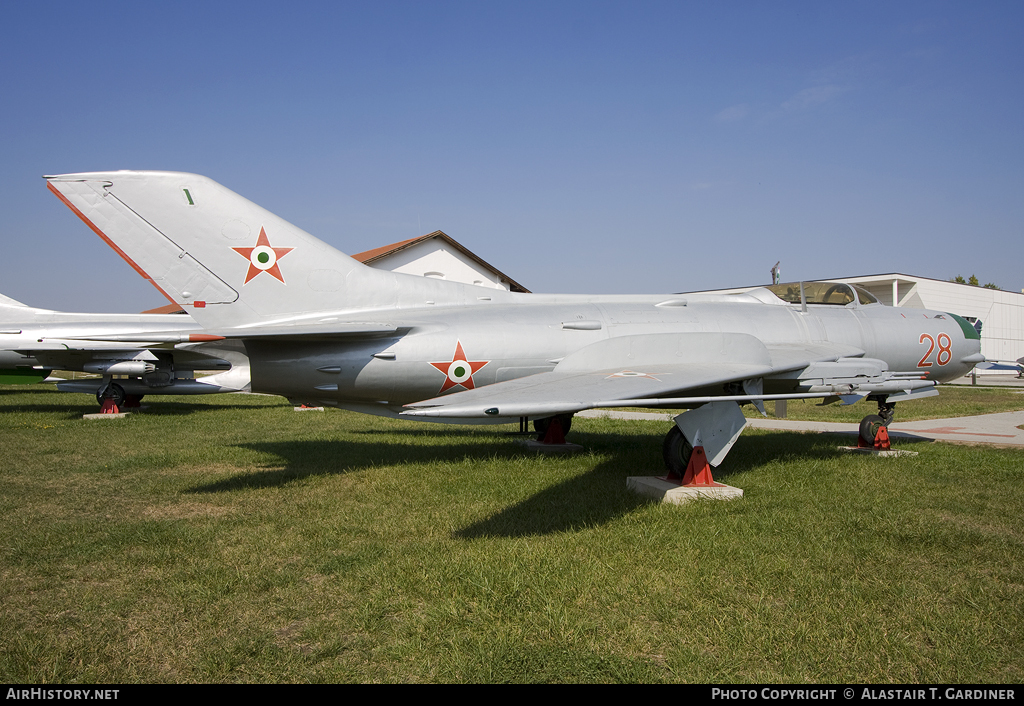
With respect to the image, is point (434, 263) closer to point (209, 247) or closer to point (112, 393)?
point (112, 393)

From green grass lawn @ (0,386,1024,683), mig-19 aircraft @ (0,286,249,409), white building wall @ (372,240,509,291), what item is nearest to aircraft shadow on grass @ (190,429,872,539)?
green grass lawn @ (0,386,1024,683)

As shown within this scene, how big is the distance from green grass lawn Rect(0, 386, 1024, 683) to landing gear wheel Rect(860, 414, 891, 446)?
809 millimetres

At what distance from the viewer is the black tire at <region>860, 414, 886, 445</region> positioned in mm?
10148

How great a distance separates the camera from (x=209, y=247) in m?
8.12

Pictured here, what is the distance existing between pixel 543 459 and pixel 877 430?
5.30 m

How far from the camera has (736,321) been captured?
9219mm

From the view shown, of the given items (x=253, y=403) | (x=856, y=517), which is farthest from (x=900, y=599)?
(x=253, y=403)

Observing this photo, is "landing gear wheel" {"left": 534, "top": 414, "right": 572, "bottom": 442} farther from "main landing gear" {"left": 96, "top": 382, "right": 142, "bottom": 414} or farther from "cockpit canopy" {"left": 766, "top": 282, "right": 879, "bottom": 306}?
"main landing gear" {"left": 96, "top": 382, "right": 142, "bottom": 414}

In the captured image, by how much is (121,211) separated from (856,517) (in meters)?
9.02

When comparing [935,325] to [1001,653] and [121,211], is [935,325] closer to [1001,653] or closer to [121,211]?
[1001,653]

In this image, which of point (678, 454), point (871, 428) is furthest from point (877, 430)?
point (678, 454)

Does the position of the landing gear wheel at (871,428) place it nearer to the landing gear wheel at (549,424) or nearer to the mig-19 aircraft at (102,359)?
the landing gear wheel at (549,424)

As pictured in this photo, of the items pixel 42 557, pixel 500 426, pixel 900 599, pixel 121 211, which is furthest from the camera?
pixel 500 426

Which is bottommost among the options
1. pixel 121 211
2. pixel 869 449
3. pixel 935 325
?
pixel 869 449
